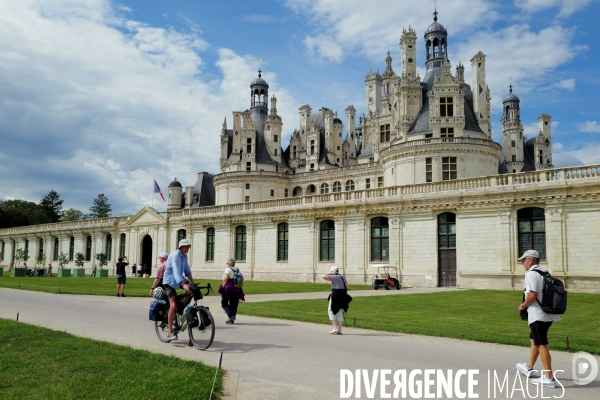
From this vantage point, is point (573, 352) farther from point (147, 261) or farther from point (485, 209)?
point (147, 261)

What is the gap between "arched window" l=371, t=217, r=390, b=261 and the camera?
1469 inches

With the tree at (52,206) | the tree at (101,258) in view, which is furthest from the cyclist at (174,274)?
the tree at (52,206)

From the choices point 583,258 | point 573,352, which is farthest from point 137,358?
point 583,258

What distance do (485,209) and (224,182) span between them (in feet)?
144

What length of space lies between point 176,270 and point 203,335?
152 cm

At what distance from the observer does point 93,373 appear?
8125 mm

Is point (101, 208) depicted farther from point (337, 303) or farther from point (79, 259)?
point (337, 303)

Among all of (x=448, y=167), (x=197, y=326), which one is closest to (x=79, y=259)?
(x=448, y=167)

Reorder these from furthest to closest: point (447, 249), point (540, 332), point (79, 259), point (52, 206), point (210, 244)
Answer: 1. point (52, 206)
2. point (79, 259)
3. point (210, 244)
4. point (447, 249)
5. point (540, 332)

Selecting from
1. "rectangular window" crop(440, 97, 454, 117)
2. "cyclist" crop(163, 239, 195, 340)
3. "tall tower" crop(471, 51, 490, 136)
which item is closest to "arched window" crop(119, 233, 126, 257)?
"rectangular window" crop(440, 97, 454, 117)

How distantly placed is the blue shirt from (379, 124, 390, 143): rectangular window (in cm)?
5632

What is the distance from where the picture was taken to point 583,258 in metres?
28.5

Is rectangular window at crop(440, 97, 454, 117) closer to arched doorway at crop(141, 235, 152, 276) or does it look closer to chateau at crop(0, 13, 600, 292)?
chateau at crop(0, 13, 600, 292)

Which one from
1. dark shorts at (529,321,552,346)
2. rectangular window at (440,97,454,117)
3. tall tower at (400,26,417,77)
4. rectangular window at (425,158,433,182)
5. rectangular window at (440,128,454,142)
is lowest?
dark shorts at (529,321,552,346)
